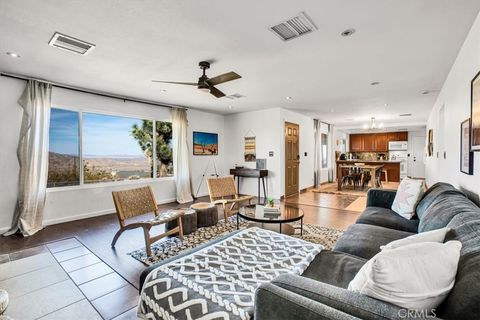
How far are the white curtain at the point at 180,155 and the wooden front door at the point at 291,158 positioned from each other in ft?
9.09

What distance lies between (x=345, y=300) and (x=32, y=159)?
482 cm

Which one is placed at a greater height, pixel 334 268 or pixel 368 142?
pixel 368 142

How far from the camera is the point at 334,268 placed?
1539 mm

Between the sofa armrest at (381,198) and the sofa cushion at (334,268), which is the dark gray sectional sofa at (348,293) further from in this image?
the sofa armrest at (381,198)

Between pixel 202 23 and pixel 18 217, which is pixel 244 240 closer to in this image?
pixel 202 23

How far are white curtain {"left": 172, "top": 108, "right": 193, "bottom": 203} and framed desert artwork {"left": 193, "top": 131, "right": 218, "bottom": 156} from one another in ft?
1.75

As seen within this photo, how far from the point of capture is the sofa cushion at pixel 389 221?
2.41 metres

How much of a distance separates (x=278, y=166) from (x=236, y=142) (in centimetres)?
164

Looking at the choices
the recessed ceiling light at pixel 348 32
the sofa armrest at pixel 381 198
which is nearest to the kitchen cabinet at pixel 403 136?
the sofa armrest at pixel 381 198

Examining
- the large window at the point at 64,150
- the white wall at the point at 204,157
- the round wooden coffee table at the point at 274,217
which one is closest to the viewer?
the round wooden coffee table at the point at 274,217

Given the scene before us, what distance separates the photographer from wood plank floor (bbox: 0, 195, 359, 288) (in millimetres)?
2646

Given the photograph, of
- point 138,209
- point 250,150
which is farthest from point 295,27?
point 250,150

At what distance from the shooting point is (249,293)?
1.27 m

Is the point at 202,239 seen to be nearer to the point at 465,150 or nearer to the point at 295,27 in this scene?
the point at 295,27
